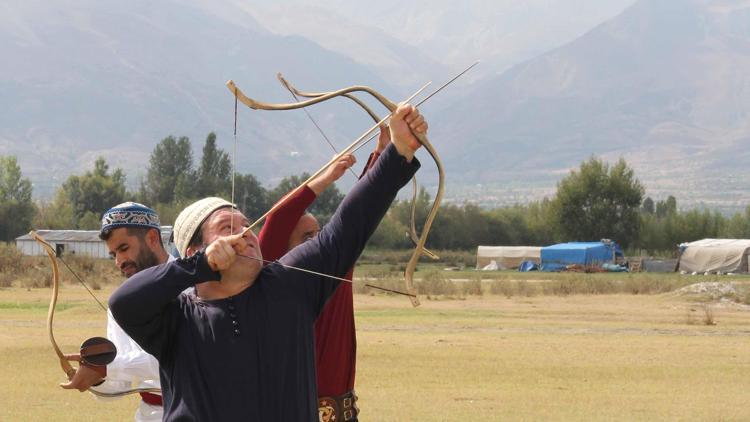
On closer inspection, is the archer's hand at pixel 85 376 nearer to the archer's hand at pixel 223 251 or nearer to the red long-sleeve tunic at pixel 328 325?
the archer's hand at pixel 223 251

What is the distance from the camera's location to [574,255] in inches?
3482

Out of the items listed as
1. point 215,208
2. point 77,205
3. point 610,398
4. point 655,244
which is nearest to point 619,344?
point 610,398

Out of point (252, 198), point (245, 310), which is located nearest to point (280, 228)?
point (245, 310)

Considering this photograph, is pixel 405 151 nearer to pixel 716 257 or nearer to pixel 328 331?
pixel 328 331

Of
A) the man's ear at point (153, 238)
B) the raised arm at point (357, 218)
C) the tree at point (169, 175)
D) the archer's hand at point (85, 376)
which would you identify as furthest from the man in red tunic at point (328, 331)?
the tree at point (169, 175)

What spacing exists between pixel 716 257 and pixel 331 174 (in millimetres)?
80885

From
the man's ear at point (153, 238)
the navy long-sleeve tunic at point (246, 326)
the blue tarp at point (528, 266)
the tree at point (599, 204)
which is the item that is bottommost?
the navy long-sleeve tunic at point (246, 326)

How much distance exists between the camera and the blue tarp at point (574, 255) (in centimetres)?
8788

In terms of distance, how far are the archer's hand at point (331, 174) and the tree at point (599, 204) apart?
326 feet

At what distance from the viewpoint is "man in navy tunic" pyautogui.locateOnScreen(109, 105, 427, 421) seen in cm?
459

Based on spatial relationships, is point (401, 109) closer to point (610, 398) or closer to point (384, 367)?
point (610, 398)

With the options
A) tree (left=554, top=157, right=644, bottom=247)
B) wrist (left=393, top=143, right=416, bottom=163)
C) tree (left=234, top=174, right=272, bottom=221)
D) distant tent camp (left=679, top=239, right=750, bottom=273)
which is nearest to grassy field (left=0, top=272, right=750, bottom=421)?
wrist (left=393, top=143, right=416, bottom=163)

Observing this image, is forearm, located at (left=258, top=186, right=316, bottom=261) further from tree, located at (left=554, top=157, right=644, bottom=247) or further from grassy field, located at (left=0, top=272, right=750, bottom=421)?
tree, located at (left=554, top=157, right=644, bottom=247)

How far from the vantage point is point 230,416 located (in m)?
4.59
